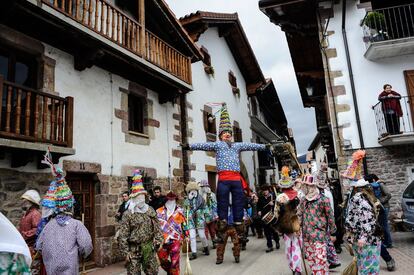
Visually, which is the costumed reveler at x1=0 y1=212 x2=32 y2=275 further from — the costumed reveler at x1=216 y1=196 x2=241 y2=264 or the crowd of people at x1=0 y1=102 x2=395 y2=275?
the costumed reveler at x1=216 y1=196 x2=241 y2=264

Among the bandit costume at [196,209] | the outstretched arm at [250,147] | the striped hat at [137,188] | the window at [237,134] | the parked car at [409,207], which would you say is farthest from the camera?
the window at [237,134]

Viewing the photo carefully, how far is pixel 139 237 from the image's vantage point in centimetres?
448

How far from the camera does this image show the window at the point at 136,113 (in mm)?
9781

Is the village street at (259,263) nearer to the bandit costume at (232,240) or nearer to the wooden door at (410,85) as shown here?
the bandit costume at (232,240)

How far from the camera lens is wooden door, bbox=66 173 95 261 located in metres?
7.50

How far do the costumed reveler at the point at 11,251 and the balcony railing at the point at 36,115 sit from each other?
15.7ft

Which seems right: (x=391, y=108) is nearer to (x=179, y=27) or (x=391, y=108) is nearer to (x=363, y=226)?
(x=363, y=226)

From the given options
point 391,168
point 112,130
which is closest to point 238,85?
point 391,168

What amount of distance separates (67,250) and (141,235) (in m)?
1.06

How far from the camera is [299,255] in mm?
5203

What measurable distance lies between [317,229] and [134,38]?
22.0 feet

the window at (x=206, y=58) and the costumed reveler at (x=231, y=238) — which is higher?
the window at (x=206, y=58)

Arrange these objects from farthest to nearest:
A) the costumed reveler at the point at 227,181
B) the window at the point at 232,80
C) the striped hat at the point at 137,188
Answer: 1. the window at the point at 232,80
2. the costumed reveler at the point at 227,181
3. the striped hat at the point at 137,188

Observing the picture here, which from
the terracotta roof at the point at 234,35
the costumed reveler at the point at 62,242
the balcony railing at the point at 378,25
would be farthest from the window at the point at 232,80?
the costumed reveler at the point at 62,242
